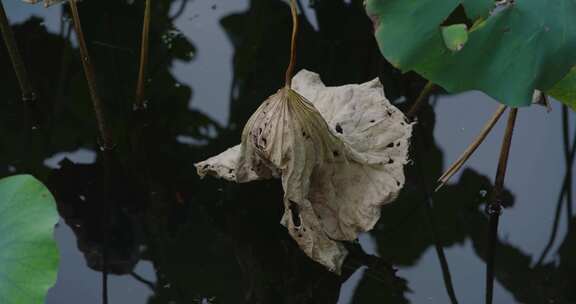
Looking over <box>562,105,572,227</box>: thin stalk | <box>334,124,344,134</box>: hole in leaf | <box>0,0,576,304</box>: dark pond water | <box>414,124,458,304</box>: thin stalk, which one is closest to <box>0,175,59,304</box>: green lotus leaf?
<box>0,0,576,304</box>: dark pond water

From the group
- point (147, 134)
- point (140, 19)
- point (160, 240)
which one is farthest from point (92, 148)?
point (140, 19)

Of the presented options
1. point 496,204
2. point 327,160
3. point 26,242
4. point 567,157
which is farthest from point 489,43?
point 26,242

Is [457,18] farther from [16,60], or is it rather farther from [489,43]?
[16,60]

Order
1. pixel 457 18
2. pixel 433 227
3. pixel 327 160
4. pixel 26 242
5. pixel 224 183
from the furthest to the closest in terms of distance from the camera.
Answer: pixel 457 18 < pixel 224 183 < pixel 433 227 < pixel 327 160 < pixel 26 242

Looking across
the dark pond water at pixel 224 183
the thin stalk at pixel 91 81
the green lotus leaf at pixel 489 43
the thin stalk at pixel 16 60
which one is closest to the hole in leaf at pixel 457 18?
the dark pond water at pixel 224 183

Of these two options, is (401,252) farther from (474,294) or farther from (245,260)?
(245,260)

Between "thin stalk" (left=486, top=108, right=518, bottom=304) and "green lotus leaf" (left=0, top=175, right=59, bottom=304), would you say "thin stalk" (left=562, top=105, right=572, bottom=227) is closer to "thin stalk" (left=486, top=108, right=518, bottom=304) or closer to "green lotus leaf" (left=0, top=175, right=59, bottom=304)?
"thin stalk" (left=486, top=108, right=518, bottom=304)
